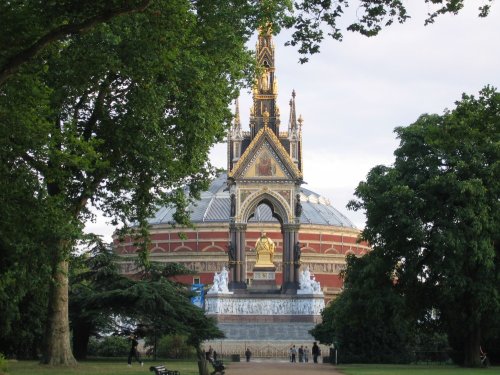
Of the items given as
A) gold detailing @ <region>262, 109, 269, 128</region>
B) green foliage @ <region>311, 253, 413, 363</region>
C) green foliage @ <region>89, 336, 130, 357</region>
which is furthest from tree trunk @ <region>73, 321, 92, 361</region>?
gold detailing @ <region>262, 109, 269, 128</region>

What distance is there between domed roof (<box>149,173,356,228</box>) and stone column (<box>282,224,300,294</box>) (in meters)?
29.3

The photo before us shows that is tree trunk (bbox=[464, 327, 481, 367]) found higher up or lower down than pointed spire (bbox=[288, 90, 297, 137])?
lower down

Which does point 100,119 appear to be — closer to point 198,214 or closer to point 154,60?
point 154,60

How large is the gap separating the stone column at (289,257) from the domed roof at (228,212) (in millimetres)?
29327

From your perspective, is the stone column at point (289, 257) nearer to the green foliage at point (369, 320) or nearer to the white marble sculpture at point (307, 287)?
the white marble sculpture at point (307, 287)

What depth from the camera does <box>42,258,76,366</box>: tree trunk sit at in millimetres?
32469

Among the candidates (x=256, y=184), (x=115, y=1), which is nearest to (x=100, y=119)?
(x=115, y=1)

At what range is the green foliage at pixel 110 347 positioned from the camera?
182ft

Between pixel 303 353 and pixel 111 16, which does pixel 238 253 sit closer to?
Answer: pixel 303 353

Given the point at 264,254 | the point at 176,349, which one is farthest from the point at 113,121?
the point at 264,254

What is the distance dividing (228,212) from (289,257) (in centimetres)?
3364

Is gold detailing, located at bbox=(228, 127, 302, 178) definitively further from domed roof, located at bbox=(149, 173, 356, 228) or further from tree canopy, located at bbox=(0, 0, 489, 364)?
tree canopy, located at bbox=(0, 0, 489, 364)

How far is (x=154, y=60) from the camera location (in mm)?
26906

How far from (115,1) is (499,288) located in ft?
89.8
